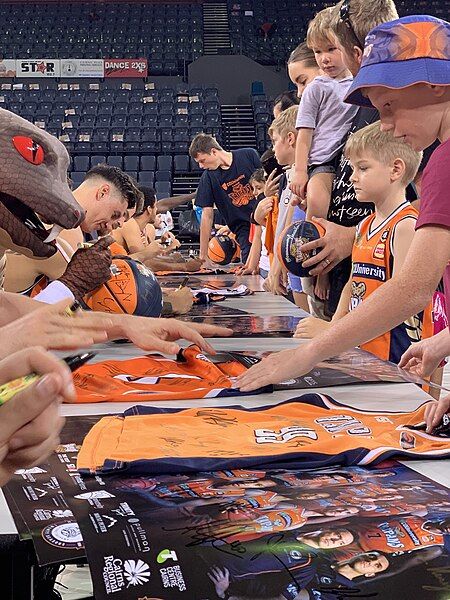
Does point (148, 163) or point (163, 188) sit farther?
point (148, 163)

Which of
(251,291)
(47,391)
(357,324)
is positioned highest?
(47,391)

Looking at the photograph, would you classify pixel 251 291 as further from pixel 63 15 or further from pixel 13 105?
pixel 63 15

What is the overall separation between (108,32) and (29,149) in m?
18.5

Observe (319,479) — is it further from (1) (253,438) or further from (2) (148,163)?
(2) (148,163)

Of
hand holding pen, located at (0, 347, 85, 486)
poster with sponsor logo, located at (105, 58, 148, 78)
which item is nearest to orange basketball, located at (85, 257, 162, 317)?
hand holding pen, located at (0, 347, 85, 486)

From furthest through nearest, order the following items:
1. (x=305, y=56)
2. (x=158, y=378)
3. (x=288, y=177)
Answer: (x=288, y=177)
(x=305, y=56)
(x=158, y=378)

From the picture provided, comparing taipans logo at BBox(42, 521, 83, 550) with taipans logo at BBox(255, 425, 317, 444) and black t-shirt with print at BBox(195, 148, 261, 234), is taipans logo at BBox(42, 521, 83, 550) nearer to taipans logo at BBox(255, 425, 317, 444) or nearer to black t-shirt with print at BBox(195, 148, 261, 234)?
taipans logo at BBox(255, 425, 317, 444)

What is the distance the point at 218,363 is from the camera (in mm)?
1878

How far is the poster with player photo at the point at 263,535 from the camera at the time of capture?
0.76 meters

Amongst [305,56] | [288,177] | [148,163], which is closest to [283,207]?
[288,177]

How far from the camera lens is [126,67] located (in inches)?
712

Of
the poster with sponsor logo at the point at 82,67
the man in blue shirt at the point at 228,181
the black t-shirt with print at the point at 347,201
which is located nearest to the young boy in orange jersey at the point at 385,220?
the black t-shirt with print at the point at 347,201

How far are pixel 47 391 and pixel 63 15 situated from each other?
817 inches

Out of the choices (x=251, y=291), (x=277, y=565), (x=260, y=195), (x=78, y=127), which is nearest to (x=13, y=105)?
(x=78, y=127)
